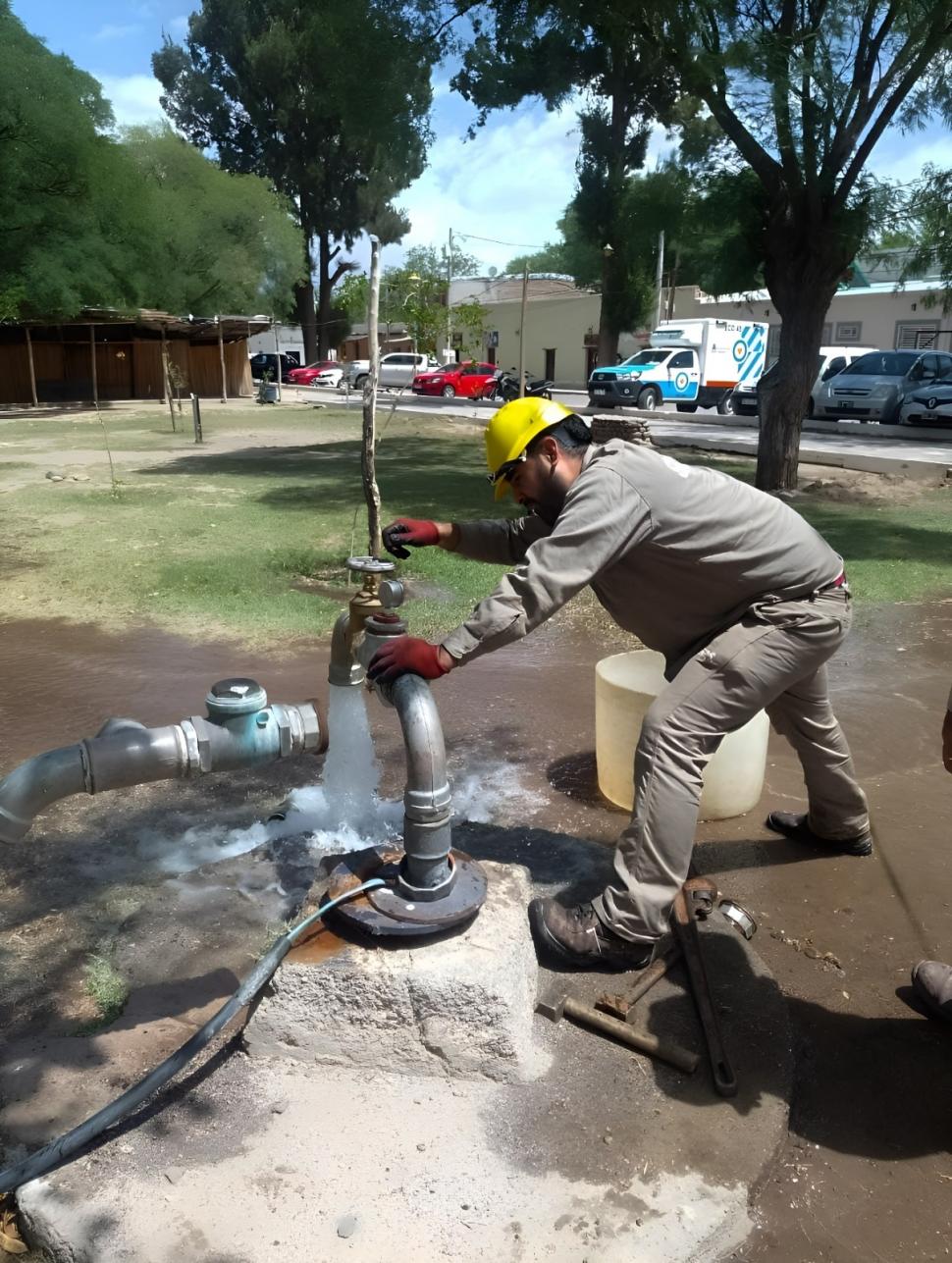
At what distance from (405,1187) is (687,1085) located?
29.1 inches

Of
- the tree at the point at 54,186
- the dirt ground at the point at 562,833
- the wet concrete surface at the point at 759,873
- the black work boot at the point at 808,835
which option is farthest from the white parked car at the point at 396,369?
the black work boot at the point at 808,835

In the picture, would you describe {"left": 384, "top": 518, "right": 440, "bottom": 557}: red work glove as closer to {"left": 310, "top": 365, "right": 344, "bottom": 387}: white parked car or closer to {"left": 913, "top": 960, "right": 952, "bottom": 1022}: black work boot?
{"left": 913, "top": 960, "right": 952, "bottom": 1022}: black work boot

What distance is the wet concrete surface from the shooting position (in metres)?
2.20

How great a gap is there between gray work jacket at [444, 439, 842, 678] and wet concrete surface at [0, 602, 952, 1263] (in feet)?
3.22

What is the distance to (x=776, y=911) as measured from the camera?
3.17 metres

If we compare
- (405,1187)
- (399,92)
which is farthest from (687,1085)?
(399,92)

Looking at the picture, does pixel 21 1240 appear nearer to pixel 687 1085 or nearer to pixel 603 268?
pixel 687 1085

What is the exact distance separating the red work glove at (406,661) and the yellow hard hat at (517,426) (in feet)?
1.95

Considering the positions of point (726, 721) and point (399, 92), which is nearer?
point (726, 721)

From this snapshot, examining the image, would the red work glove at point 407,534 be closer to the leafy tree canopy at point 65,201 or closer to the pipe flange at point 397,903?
the pipe flange at point 397,903

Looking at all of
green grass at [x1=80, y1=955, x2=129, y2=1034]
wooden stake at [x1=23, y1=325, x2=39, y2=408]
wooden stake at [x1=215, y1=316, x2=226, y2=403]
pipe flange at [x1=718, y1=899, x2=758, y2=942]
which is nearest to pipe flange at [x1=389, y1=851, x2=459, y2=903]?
green grass at [x1=80, y1=955, x2=129, y2=1034]

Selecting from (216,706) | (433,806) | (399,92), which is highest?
(399,92)

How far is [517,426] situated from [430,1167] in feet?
5.92

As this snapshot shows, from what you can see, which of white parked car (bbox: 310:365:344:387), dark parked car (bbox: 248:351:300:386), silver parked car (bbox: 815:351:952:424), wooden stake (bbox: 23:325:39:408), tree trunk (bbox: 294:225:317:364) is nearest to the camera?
silver parked car (bbox: 815:351:952:424)
